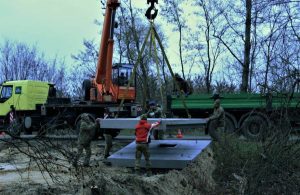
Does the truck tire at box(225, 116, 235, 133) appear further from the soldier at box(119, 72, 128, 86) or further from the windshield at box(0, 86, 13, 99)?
the windshield at box(0, 86, 13, 99)

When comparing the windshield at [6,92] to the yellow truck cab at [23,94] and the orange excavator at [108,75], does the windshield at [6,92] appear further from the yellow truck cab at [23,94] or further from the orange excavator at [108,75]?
the orange excavator at [108,75]

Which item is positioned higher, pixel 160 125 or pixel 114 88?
pixel 114 88

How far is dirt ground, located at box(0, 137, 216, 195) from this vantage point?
21.5 ft

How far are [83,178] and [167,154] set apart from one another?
15.7ft

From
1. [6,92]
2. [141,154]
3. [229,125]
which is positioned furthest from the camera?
[6,92]

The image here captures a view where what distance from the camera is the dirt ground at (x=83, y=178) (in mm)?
6552

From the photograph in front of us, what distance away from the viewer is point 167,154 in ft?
38.7

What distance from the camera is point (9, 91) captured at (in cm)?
2409

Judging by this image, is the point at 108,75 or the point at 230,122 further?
the point at 108,75

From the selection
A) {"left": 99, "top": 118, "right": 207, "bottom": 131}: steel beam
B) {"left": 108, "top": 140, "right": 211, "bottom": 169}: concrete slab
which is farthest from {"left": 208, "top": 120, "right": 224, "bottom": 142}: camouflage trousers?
{"left": 99, "top": 118, "right": 207, "bottom": 131}: steel beam

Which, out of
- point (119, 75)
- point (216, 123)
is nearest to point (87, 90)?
point (119, 75)

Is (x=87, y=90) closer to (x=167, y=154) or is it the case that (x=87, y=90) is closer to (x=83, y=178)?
(x=167, y=154)

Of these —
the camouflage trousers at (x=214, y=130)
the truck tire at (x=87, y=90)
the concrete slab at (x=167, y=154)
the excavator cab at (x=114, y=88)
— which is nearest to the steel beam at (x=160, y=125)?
the concrete slab at (x=167, y=154)

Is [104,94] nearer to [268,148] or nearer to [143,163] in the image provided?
[143,163]
